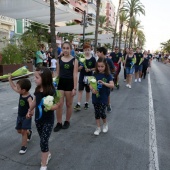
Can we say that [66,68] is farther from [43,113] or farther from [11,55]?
[11,55]

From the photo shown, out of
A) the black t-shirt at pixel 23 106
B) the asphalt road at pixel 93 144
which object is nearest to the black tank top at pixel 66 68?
the asphalt road at pixel 93 144

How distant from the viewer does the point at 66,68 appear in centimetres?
505

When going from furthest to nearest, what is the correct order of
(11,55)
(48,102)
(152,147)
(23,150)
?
1. (11,55)
2. (152,147)
3. (23,150)
4. (48,102)

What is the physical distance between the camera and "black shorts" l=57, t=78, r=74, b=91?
5070 mm

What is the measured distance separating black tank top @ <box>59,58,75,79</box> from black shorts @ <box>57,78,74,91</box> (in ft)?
0.23

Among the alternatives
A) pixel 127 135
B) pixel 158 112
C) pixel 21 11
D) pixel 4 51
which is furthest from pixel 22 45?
pixel 127 135

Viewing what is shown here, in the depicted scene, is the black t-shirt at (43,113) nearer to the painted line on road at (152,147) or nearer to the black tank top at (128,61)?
the painted line on road at (152,147)

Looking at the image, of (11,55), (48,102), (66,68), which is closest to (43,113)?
(48,102)

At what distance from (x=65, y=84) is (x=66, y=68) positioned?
327mm

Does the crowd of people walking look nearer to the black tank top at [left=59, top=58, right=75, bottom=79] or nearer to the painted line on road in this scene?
the black tank top at [left=59, top=58, right=75, bottom=79]

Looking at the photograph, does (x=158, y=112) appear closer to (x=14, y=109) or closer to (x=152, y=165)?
(x=152, y=165)

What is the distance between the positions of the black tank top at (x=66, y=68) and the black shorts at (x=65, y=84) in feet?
0.23

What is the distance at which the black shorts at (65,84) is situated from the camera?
5.07 m

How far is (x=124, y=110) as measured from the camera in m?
7.17
